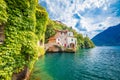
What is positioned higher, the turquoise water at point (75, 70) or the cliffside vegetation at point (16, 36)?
the cliffside vegetation at point (16, 36)

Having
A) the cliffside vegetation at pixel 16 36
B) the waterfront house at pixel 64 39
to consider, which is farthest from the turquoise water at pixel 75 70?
the waterfront house at pixel 64 39

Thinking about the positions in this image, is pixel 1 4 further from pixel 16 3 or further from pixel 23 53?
pixel 23 53

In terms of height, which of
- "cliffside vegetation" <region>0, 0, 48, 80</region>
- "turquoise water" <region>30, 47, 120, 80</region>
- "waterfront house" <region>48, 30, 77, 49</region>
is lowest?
"turquoise water" <region>30, 47, 120, 80</region>

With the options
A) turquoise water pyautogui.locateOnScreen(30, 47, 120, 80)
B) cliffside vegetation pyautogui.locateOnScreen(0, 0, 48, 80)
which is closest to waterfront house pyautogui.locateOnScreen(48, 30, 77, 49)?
turquoise water pyautogui.locateOnScreen(30, 47, 120, 80)

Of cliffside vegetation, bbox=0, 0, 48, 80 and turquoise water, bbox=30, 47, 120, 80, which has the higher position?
cliffside vegetation, bbox=0, 0, 48, 80

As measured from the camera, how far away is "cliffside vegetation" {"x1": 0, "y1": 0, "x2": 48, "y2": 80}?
67.2 ft

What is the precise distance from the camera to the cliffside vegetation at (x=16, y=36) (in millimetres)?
20469

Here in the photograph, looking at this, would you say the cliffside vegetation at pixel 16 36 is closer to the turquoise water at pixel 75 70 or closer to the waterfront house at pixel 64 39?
the turquoise water at pixel 75 70

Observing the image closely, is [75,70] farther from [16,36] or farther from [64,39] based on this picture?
[64,39]

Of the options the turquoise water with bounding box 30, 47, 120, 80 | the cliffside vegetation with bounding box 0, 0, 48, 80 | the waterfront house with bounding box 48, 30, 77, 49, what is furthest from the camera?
the waterfront house with bounding box 48, 30, 77, 49

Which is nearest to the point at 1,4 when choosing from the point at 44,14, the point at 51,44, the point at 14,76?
the point at 14,76

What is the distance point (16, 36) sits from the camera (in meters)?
22.8

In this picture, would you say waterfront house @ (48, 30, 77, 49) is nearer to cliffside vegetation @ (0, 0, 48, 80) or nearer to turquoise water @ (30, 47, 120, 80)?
turquoise water @ (30, 47, 120, 80)

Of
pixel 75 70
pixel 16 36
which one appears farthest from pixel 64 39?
pixel 16 36
